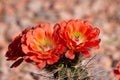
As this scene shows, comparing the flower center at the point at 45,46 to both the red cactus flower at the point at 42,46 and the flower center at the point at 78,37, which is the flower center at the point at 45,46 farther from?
the flower center at the point at 78,37

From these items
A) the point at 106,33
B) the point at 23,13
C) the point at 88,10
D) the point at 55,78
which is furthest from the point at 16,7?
the point at 55,78


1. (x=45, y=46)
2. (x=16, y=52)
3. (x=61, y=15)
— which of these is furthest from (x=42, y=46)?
(x=61, y=15)

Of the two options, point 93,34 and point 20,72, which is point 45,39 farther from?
point 20,72

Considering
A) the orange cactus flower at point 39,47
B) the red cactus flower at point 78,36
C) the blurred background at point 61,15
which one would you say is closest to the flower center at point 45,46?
the orange cactus flower at point 39,47

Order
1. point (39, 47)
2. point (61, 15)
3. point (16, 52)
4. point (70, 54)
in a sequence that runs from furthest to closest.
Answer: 1. point (61, 15)
2. point (16, 52)
3. point (39, 47)
4. point (70, 54)

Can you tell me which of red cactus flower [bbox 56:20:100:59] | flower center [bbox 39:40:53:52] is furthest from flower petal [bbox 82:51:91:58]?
flower center [bbox 39:40:53:52]

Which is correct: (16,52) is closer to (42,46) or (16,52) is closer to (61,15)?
(42,46)
